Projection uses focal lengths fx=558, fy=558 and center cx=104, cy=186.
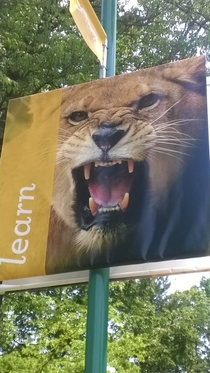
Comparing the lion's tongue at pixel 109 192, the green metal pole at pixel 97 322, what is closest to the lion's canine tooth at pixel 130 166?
the lion's tongue at pixel 109 192

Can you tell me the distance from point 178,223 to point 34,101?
95.6 inches

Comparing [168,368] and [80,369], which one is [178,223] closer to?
[80,369]

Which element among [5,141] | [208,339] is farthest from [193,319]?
[5,141]

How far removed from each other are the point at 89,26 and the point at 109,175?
80.6 inches

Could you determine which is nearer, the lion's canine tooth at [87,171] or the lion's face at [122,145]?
the lion's face at [122,145]

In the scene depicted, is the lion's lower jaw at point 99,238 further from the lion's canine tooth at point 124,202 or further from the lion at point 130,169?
the lion's canine tooth at point 124,202

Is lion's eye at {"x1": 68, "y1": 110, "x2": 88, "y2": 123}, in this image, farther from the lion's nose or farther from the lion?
the lion's nose

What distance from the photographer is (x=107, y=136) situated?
5711 millimetres

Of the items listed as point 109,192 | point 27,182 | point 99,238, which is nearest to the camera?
point 99,238

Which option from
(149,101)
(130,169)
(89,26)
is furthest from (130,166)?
(89,26)

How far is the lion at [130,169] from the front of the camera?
4.95 m

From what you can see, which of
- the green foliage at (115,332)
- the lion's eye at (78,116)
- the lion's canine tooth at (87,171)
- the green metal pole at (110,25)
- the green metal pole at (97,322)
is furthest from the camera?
the green foliage at (115,332)

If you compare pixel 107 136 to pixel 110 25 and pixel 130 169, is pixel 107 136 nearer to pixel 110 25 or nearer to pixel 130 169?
pixel 130 169

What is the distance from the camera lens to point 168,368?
47.5 ft
